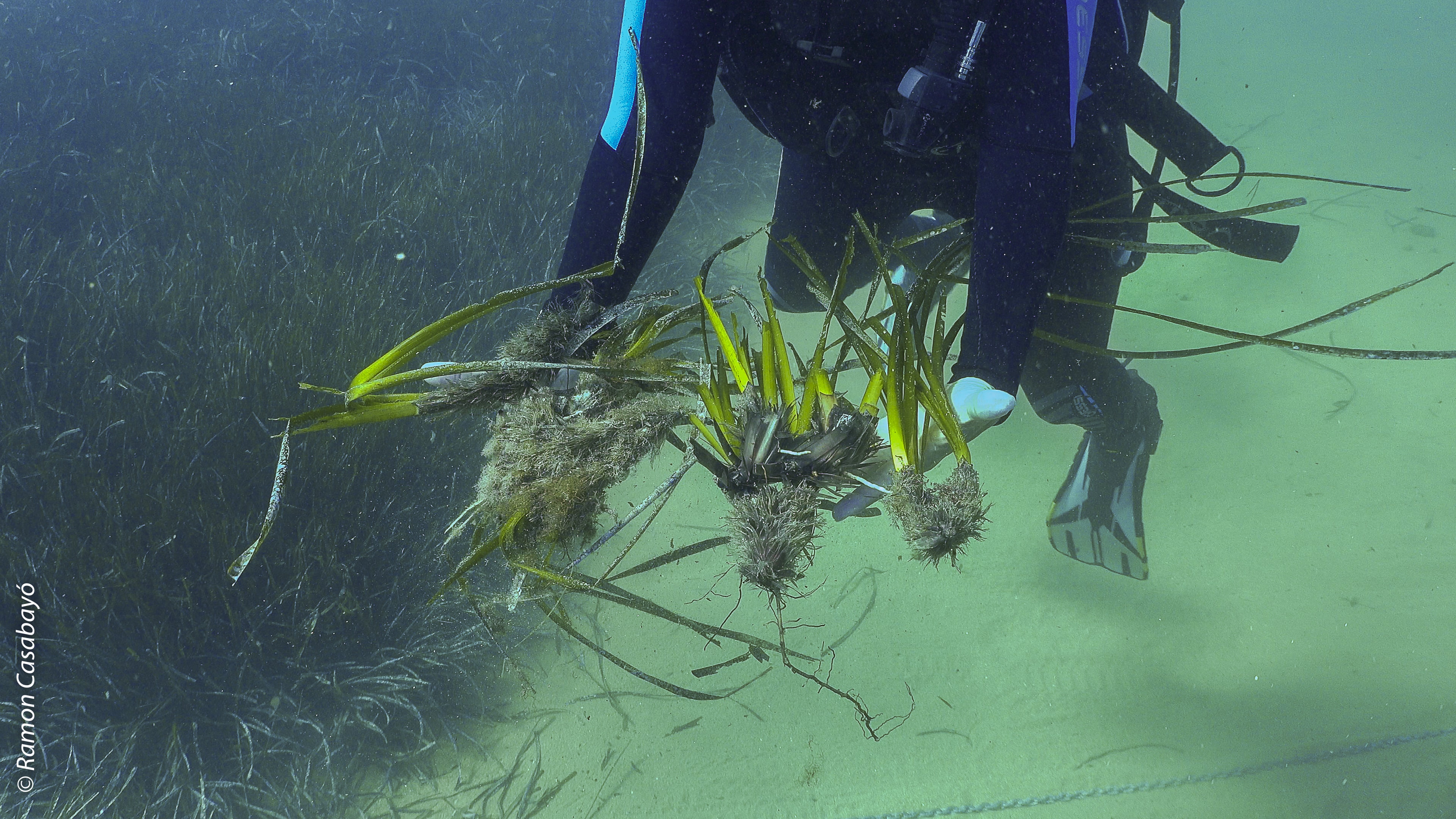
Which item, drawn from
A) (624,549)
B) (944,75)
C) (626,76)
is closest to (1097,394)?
(944,75)

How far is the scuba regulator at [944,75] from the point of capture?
1375 millimetres

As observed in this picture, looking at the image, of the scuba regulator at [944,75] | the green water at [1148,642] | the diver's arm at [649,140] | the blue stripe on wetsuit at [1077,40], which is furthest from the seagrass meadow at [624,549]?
the blue stripe on wetsuit at [1077,40]

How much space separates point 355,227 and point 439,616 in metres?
2.51

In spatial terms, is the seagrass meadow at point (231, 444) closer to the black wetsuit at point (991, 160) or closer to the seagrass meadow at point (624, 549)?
the seagrass meadow at point (624, 549)

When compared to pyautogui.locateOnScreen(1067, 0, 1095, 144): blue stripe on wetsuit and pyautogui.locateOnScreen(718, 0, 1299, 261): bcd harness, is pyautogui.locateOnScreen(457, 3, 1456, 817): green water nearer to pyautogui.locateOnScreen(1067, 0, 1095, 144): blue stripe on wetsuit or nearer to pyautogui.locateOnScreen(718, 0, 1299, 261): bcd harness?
pyautogui.locateOnScreen(718, 0, 1299, 261): bcd harness

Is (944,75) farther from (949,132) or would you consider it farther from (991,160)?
(991,160)

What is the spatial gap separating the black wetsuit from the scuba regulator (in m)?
0.04

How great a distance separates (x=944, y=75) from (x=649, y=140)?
652mm

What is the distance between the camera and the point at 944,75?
1.41m

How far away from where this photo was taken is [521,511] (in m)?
1.18

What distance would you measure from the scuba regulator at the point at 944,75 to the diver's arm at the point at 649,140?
0.44 meters

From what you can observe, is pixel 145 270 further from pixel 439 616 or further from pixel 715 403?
pixel 715 403

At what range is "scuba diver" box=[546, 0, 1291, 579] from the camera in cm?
131

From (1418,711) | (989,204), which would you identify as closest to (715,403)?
(989,204)
